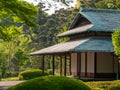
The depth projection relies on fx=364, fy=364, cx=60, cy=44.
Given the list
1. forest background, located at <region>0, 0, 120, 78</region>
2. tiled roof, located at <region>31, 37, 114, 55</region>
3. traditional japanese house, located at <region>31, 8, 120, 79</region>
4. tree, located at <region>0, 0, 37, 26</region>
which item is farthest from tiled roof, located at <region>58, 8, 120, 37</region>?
tree, located at <region>0, 0, 37, 26</region>

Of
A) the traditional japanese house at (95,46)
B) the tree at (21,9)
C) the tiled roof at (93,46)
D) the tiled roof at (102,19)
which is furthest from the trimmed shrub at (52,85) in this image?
the tiled roof at (102,19)

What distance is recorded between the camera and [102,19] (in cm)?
3838

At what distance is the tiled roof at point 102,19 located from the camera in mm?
36031

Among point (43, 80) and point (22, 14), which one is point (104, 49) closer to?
point (22, 14)

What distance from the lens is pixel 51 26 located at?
3322 inches

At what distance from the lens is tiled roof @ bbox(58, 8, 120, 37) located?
118 ft

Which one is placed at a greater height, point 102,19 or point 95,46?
point 102,19

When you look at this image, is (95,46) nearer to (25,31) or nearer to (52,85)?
(52,85)

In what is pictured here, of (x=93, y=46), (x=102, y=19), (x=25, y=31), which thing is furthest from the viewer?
(x=25, y=31)

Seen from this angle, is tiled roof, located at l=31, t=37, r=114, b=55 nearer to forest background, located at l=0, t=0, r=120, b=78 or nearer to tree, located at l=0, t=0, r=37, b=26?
forest background, located at l=0, t=0, r=120, b=78

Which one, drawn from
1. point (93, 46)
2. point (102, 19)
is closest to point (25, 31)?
point (102, 19)

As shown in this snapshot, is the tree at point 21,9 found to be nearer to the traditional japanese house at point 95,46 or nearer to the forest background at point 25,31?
the forest background at point 25,31

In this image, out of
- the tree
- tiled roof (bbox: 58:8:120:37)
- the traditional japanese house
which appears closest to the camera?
the tree

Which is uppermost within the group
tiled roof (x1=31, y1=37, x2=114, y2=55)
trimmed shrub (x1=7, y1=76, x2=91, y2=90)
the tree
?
the tree
